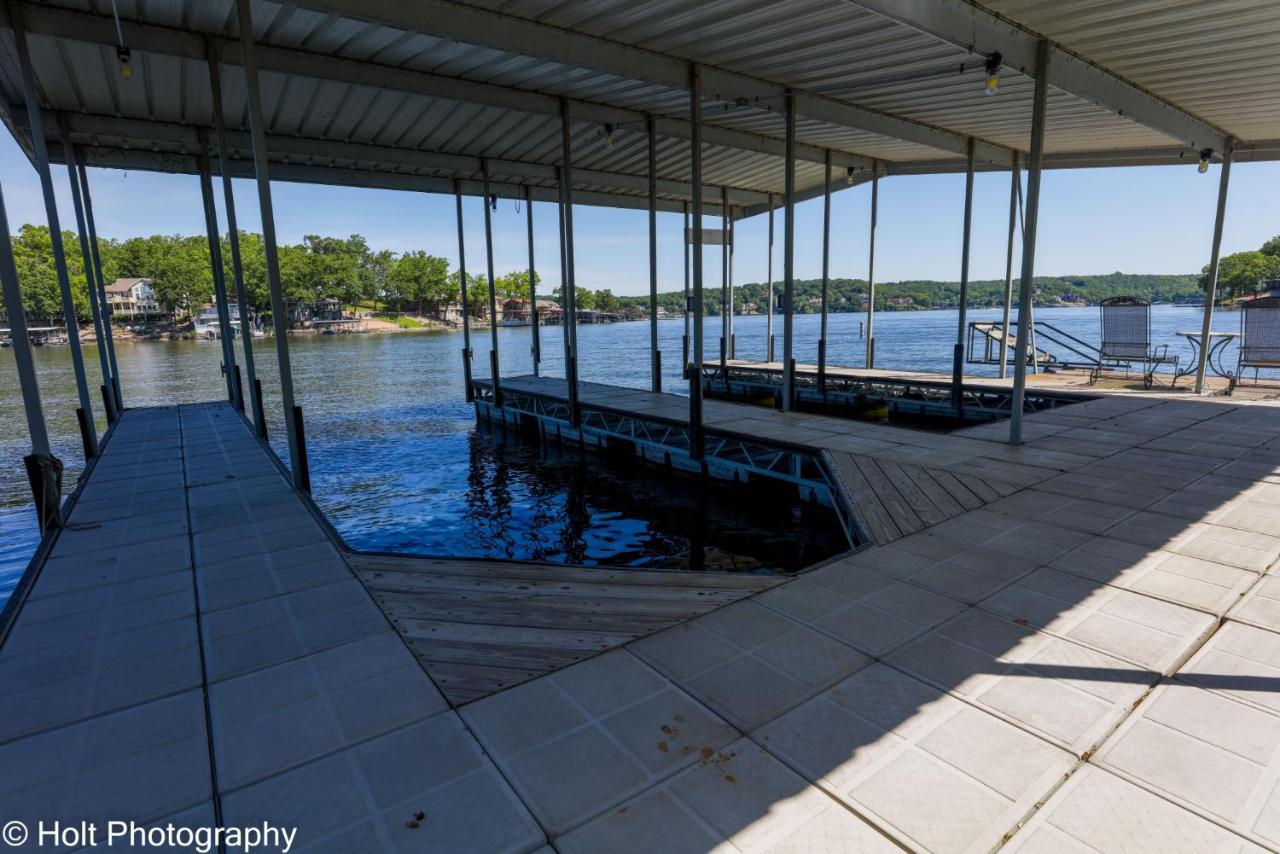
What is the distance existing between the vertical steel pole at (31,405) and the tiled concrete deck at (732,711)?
975 millimetres

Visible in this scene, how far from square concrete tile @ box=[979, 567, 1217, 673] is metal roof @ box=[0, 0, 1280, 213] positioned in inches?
206

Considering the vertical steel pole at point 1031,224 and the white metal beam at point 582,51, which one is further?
the vertical steel pole at point 1031,224

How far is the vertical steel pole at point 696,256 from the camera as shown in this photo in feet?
28.1


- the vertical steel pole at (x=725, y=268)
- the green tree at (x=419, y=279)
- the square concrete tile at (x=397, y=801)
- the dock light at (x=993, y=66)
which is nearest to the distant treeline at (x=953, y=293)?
the green tree at (x=419, y=279)

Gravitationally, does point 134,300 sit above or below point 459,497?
above

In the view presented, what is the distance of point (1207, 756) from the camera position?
2.56 m

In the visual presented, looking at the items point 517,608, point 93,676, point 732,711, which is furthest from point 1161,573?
point 93,676

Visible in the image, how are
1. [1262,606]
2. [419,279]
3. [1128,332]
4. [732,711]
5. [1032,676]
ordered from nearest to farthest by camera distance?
[732,711] < [1032,676] < [1262,606] < [1128,332] < [419,279]

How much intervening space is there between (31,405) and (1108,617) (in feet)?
27.7

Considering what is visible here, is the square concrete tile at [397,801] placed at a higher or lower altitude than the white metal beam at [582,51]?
lower

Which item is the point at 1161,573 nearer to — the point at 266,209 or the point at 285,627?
the point at 285,627

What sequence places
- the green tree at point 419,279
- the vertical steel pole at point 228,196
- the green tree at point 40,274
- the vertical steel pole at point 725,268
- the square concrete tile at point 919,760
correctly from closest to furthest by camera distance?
the square concrete tile at point 919,760 < the vertical steel pole at point 228,196 < the vertical steel pole at point 725,268 < the green tree at point 40,274 < the green tree at point 419,279

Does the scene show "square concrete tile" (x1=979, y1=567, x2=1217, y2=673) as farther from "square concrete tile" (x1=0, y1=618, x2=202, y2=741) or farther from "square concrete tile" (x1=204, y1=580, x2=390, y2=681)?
"square concrete tile" (x1=0, y1=618, x2=202, y2=741)

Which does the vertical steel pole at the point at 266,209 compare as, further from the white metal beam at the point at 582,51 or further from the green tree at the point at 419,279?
the green tree at the point at 419,279
